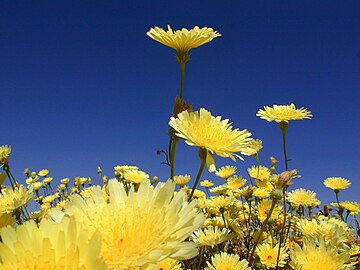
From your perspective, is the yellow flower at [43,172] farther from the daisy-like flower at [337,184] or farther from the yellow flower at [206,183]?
the daisy-like flower at [337,184]

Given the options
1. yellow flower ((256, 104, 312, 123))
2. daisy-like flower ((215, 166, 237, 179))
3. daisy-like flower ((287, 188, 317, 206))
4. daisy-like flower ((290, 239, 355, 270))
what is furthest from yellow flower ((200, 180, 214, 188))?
daisy-like flower ((290, 239, 355, 270))

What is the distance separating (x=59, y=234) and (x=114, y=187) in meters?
0.27

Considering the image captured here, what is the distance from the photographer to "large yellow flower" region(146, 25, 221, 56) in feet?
5.55

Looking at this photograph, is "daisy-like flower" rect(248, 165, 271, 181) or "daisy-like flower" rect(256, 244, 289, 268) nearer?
"daisy-like flower" rect(256, 244, 289, 268)

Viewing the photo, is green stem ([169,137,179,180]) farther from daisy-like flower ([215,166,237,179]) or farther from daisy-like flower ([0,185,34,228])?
daisy-like flower ([215,166,237,179])

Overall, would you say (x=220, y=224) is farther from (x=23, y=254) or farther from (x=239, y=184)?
(x=23, y=254)

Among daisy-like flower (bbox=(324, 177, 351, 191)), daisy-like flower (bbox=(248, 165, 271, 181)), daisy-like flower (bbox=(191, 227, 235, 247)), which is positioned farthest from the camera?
daisy-like flower (bbox=(324, 177, 351, 191))

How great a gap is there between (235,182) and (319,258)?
2538 millimetres

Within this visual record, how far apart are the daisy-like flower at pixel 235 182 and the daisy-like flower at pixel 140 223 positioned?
9.64ft

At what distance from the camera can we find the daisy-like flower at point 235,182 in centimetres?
374

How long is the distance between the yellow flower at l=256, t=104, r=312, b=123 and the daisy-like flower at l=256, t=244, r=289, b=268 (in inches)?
31.0

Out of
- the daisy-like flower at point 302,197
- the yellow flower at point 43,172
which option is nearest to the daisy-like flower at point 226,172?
the daisy-like flower at point 302,197

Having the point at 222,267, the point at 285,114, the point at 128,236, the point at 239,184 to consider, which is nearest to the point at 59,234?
the point at 128,236

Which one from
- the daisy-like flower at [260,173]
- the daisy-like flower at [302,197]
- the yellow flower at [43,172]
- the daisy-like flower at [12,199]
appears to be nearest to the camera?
the daisy-like flower at [12,199]
